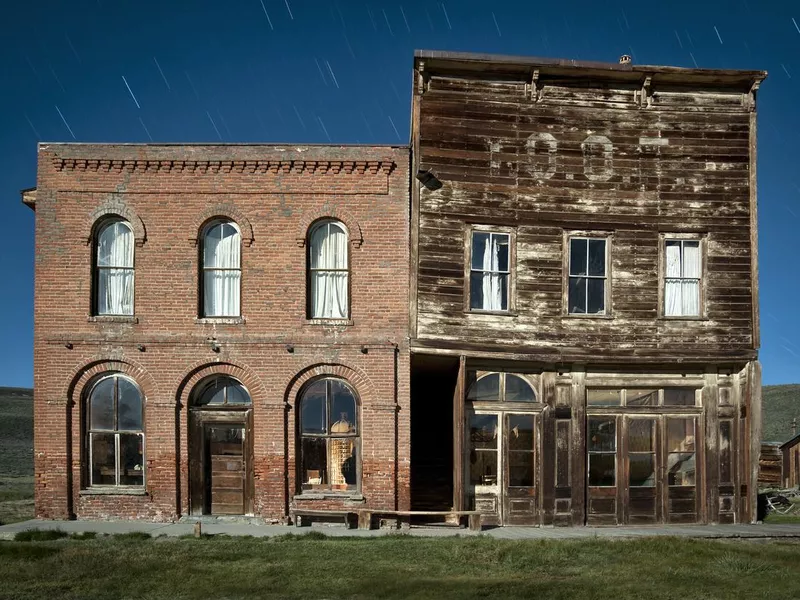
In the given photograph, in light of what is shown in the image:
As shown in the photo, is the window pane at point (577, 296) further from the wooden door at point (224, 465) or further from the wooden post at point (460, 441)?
the wooden door at point (224, 465)

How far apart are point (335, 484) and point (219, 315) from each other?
172 inches

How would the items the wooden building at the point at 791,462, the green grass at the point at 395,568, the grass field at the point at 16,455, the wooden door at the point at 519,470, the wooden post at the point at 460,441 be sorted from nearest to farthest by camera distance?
the green grass at the point at 395,568
the wooden post at the point at 460,441
the wooden door at the point at 519,470
the grass field at the point at 16,455
the wooden building at the point at 791,462

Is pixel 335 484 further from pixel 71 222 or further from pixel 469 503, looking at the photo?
pixel 71 222

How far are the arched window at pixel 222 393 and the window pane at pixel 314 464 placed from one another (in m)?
1.62

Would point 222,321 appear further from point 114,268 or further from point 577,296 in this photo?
point 577,296

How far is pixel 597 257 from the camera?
19.9 metres

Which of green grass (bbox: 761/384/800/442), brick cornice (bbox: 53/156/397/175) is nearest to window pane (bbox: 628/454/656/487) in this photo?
brick cornice (bbox: 53/156/397/175)

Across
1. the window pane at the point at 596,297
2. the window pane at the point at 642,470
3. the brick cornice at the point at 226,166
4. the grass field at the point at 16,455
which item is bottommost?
the grass field at the point at 16,455

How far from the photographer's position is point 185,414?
19469mm

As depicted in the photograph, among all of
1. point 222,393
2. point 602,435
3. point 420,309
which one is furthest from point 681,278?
point 222,393

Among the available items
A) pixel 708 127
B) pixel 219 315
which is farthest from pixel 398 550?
pixel 708 127

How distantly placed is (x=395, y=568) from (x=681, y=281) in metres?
9.70

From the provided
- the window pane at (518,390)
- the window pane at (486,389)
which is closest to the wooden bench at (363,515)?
the window pane at (486,389)

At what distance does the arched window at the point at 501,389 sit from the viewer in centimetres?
1959
